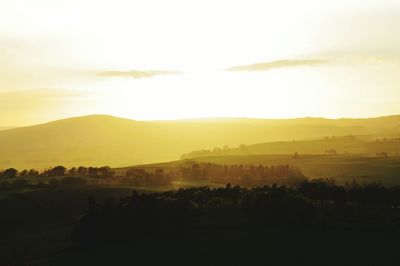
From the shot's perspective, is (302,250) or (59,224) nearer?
(302,250)

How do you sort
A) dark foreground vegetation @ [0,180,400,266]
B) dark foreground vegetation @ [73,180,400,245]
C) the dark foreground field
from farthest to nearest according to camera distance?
1. dark foreground vegetation @ [73,180,400,245]
2. dark foreground vegetation @ [0,180,400,266]
3. the dark foreground field

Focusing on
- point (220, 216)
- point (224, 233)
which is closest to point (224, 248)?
point (224, 233)

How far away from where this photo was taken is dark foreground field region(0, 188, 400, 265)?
74.3 m

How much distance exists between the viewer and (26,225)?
12825 cm

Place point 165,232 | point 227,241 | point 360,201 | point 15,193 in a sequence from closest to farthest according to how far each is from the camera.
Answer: point 227,241 < point 165,232 < point 360,201 < point 15,193

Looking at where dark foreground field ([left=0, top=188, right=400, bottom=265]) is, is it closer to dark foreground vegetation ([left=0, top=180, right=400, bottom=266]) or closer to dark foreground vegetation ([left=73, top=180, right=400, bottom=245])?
dark foreground vegetation ([left=0, top=180, right=400, bottom=266])

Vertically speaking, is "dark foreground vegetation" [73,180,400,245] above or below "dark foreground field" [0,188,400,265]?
above

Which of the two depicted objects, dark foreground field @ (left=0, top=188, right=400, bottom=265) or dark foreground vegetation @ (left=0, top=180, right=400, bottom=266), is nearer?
dark foreground field @ (left=0, top=188, right=400, bottom=265)

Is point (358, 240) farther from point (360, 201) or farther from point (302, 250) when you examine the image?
point (360, 201)

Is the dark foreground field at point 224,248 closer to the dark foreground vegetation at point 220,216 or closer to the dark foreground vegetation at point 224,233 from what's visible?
the dark foreground vegetation at point 224,233

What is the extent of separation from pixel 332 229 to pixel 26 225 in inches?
2889

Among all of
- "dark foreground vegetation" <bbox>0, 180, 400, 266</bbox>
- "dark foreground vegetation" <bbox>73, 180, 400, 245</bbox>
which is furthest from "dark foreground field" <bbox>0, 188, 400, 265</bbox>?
"dark foreground vegetation" <bbox>73, 180, 400, 245</bbox>

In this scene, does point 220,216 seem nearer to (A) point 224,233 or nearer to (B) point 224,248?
(A) point 224,233

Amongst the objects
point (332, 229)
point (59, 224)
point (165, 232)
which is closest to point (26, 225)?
point (59, 224)
